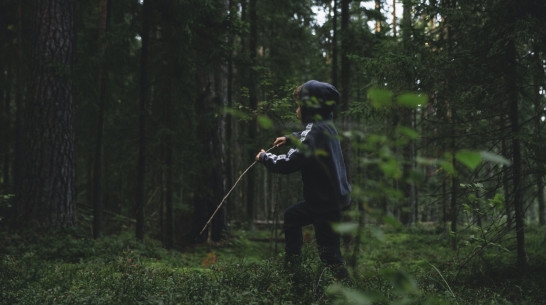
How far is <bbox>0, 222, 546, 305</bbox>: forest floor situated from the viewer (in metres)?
3.22

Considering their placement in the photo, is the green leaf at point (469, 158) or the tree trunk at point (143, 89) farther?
the tree trunk at point (143, 89)

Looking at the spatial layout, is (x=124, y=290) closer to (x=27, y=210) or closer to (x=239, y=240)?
(x=27, y=210)

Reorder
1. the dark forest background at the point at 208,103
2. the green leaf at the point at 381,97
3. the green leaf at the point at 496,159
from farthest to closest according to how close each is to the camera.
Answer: the dark forest background at the point at 208,103
the green leaf at the point at 381,97
the green leaf at the point at 496,159

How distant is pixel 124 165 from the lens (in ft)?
32.1

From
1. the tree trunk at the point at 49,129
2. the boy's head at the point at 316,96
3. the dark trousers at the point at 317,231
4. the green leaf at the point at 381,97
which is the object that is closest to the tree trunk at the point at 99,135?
the tree trunk at the point at 49,129

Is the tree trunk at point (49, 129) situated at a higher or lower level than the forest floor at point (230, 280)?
higher

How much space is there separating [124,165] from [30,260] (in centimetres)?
439

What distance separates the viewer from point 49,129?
297 inches

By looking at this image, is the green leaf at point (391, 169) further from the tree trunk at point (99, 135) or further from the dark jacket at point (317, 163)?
the tree trunk at point (99, 135)

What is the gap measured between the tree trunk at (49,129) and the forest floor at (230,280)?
0.72m

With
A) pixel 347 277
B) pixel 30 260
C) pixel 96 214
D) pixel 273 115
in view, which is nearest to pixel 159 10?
pixel 273 115

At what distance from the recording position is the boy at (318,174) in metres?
3.80

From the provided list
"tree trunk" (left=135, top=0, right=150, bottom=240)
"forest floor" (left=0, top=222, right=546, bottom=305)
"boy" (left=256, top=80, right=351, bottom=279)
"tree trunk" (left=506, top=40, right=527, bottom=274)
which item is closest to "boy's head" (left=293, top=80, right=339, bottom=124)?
"boy" (left=256, top=80, right=351, bottom=279)

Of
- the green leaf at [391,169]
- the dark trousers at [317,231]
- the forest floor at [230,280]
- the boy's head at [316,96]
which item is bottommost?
the forest floor at [230,280]
